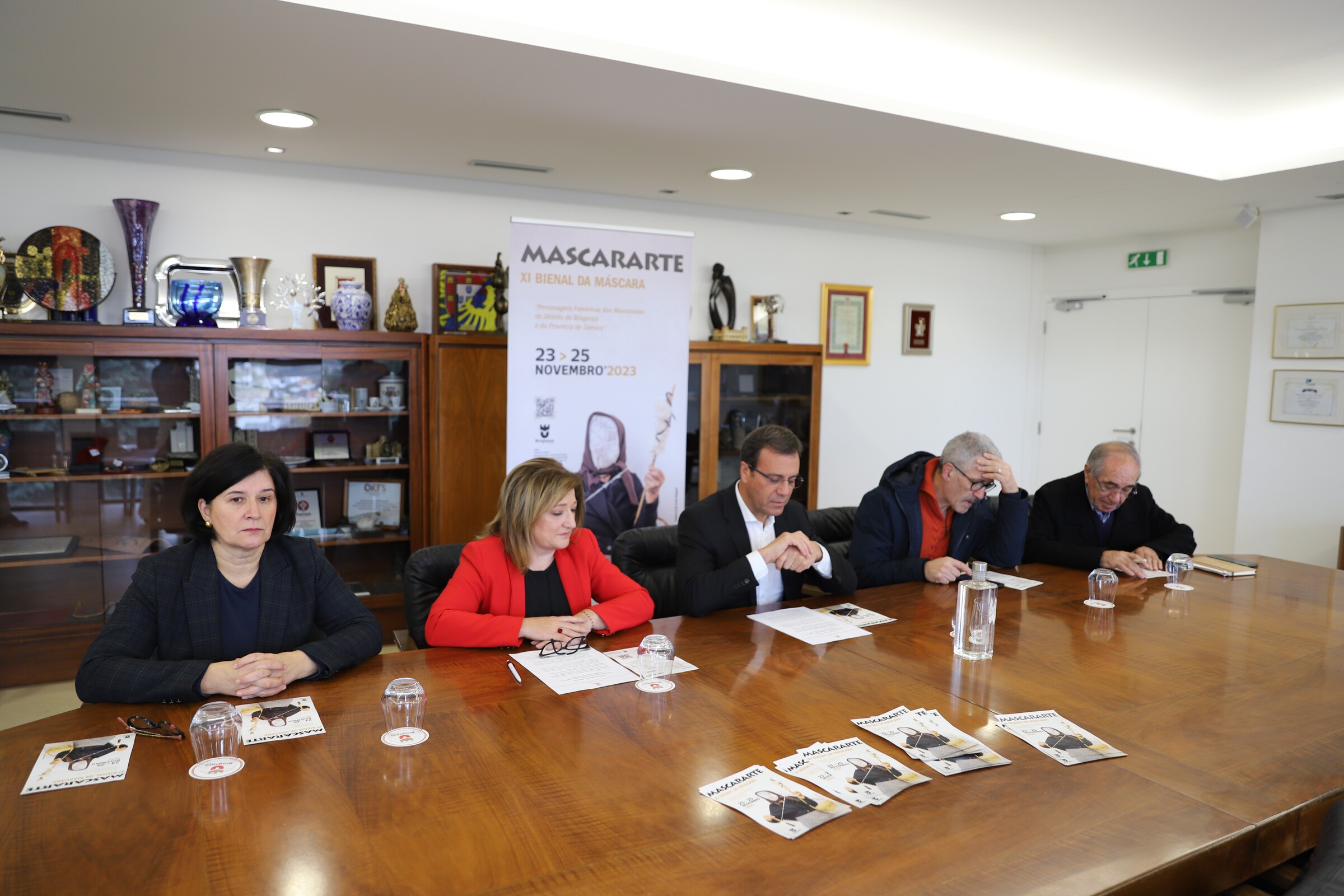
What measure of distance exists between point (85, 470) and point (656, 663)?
141 inches

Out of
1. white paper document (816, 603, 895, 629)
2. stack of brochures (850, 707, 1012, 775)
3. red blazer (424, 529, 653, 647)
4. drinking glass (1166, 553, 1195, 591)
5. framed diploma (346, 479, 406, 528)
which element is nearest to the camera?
stack of brochures (850, 707, 1012, 775)

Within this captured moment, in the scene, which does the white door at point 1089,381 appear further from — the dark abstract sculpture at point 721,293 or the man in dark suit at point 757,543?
the man in dark suit at point 757,543

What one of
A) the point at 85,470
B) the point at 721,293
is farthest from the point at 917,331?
the point at 85,470

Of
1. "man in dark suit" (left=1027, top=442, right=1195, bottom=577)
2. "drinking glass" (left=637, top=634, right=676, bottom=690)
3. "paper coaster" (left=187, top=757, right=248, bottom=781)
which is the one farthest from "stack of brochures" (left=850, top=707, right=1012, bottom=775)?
"man in dark suit" (left=1027, top=442, right=1195, bottom=577)

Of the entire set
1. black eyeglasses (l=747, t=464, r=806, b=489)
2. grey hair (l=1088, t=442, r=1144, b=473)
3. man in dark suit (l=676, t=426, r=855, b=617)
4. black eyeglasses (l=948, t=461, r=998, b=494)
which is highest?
grey hair (l=1088, t=442, r=1144, b=473)

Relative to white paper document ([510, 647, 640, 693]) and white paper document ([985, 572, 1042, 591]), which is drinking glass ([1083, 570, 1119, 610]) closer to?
white paper document ([985, 572, 1042, 591])

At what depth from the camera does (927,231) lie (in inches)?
254

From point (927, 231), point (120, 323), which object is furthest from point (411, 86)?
point (927, 231)

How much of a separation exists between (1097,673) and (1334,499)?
4267mm

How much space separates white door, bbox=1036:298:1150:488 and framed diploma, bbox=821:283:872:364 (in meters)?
1.76

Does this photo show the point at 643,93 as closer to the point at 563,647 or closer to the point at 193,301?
the point at 563,647

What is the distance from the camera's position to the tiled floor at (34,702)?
3627 millimetres

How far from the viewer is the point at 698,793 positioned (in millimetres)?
1436

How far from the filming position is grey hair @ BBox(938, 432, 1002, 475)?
302 centimetres
